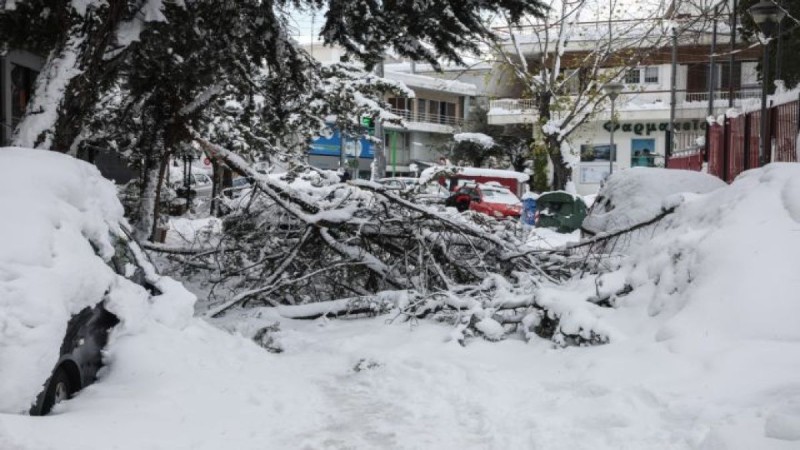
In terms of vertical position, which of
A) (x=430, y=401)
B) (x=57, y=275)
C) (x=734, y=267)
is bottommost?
(x=430, y=401)

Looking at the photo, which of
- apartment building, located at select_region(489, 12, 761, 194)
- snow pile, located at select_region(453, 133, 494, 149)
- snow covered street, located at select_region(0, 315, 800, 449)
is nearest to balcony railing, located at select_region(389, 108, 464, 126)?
snow pile, located at select_region(453, 133, 494, 149)

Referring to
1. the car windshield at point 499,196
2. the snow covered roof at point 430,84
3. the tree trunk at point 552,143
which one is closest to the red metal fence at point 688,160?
the tree trunk at point 552,143

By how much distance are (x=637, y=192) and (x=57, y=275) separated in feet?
23.6

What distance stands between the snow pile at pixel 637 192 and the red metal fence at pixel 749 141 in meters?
4.76

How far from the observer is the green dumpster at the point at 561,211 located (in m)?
24.9

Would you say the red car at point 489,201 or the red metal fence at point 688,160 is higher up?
the red metal fence at point 688,160

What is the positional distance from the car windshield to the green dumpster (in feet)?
15.7

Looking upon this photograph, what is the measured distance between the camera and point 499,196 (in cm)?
3128

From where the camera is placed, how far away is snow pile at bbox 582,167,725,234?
9284mm

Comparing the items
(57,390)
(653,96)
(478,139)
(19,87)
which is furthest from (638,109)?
(57,390)

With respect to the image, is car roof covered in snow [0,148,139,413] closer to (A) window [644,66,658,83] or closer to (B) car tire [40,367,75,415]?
(B) car tire [40,367,75,415]

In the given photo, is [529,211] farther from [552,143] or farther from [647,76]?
[647,76]

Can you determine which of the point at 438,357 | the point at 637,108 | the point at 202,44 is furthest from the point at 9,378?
the point at 637,108

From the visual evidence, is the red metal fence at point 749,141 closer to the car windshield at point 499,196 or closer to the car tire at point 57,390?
the car windshield at point 499,196
